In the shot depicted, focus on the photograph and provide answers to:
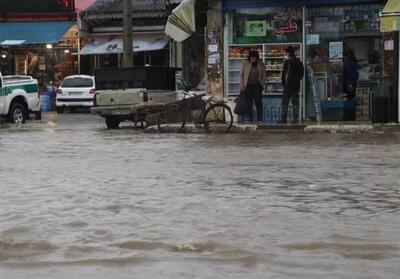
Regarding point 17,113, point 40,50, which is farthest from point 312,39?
point 40,50

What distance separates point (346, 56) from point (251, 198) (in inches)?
467

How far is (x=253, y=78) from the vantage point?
19.0 meters

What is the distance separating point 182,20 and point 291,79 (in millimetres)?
3749

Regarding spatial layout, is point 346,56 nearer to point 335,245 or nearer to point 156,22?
point 335,245

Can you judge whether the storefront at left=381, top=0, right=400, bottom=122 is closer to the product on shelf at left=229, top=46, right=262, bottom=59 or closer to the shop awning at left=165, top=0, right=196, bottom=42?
the product on shelf at left=229, top=46, right=262, bottom=59

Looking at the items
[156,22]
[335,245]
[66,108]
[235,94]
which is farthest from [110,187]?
[156,22]

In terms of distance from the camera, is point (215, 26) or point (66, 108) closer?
point (215, 26)

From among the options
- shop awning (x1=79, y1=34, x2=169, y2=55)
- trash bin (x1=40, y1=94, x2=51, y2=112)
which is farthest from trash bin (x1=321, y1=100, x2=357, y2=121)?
trash bin (x1=40, y1=94, x2=51, y2=112)

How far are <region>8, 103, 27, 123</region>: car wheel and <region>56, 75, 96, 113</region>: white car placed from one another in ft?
22.9

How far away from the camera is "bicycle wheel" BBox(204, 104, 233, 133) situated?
18.0m

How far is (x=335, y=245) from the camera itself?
6332 millimetres

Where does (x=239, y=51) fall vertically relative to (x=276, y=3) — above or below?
below

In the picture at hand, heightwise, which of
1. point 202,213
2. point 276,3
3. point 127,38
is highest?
point 276,3

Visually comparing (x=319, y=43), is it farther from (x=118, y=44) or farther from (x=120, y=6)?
(x=120, y=6)
